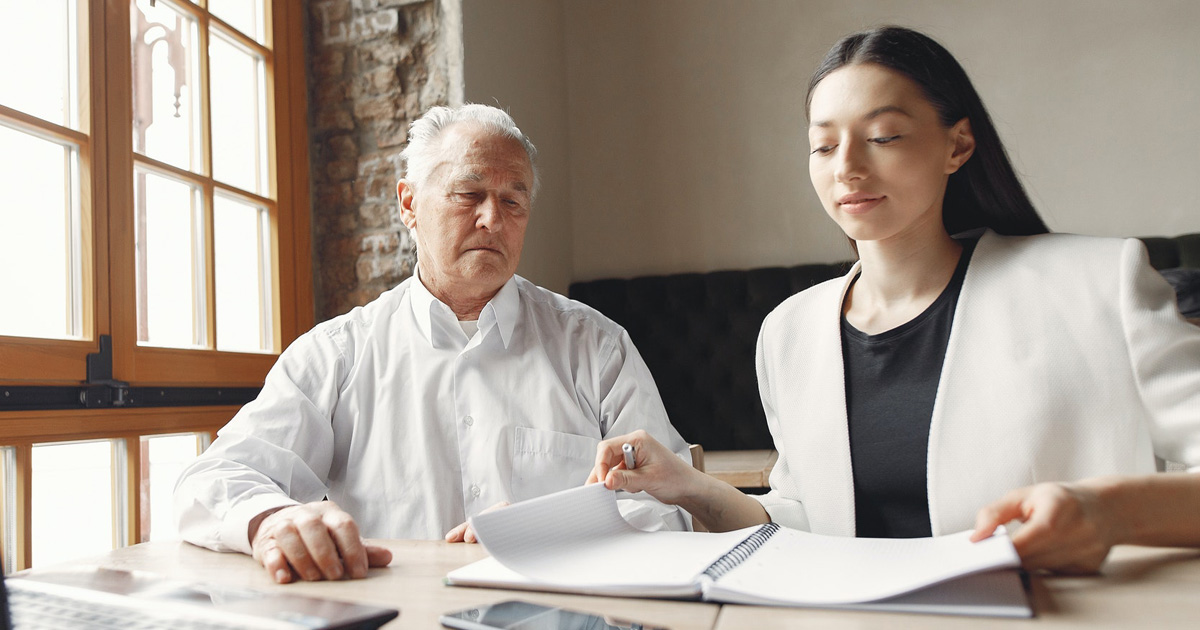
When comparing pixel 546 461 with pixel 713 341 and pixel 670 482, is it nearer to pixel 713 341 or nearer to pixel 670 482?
pixel 670 482

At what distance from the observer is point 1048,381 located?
103cm

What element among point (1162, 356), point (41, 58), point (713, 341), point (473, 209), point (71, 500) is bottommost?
point (71, 500)

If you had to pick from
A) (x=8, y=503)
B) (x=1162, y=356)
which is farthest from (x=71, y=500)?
(x=1162, y=356)

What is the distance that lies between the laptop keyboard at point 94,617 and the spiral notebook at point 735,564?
24 cm

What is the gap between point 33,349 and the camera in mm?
1666

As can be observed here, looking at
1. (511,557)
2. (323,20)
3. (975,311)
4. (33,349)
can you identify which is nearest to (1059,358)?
(975,311)

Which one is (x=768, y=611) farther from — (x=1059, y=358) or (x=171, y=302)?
(x=171, y=302)

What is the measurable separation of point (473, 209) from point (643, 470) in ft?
2.52

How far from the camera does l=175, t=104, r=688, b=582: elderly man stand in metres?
1.43

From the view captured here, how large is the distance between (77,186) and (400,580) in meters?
1.52

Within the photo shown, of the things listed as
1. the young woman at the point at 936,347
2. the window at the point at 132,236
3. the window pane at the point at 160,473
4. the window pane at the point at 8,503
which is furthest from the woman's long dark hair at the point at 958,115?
the window pane at the point at 160,473

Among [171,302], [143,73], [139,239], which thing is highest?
[143,73]

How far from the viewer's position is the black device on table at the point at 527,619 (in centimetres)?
57

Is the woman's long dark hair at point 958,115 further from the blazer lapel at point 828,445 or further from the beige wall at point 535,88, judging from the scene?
the beige wall at point 535,88
